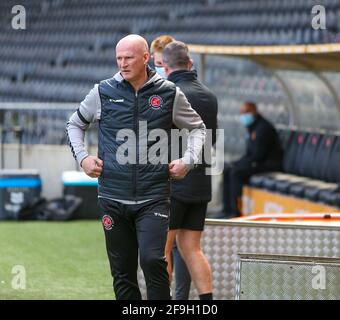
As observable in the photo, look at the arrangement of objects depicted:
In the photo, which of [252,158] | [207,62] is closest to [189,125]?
[252,158]

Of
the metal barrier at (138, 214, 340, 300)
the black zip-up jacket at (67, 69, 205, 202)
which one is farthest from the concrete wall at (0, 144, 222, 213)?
the black zip-up jacket at (67, 69, 205, 202)

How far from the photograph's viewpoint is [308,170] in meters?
11.9

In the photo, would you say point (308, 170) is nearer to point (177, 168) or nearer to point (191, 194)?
point (191, 194)

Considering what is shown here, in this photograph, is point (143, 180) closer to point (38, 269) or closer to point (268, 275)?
point (268, 275)

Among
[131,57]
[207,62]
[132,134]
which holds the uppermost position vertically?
[131,57]

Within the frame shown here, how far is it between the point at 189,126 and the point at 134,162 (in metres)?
0.43

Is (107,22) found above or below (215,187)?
above

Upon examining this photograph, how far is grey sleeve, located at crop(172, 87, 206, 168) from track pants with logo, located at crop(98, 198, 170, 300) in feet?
0.93

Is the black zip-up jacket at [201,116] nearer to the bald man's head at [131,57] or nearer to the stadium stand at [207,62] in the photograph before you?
the bald man's head at [131,57]

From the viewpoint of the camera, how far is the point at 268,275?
585cm

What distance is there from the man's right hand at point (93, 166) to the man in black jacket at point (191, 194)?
0.90 meters

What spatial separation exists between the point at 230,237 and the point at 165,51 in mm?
1336

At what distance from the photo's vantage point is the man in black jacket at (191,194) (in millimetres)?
6430

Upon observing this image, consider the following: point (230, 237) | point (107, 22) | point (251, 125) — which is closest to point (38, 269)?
point (230, 237)
